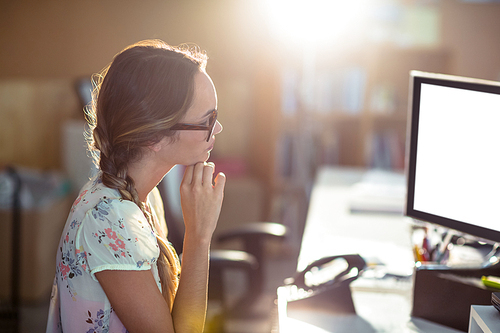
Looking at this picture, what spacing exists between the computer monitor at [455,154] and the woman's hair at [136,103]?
501 mm

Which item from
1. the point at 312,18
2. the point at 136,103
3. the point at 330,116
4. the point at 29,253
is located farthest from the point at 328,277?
the point at 330,116

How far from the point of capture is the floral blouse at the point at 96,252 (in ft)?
2.65

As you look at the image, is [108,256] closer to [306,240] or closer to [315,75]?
[306,240]

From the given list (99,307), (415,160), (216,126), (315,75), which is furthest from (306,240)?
Result: (315,75)

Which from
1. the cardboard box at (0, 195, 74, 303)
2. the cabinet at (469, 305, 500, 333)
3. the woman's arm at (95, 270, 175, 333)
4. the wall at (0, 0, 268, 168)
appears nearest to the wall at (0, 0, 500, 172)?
the wall at (0, 0, 268, 168)

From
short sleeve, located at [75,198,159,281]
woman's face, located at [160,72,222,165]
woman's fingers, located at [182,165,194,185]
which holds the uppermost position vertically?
woman's face, located at [160,72,222,165]

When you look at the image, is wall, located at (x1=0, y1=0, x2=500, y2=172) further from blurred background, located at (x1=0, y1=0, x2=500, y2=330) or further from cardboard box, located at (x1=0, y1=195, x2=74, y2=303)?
cardboard box, located at (x1=0, y1=195, x2=74, y2=303)

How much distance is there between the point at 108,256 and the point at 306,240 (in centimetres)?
73

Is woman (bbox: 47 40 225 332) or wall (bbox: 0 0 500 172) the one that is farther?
wall (bbox: 0 0 500 172)

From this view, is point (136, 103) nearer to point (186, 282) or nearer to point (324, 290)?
point (186, 282)

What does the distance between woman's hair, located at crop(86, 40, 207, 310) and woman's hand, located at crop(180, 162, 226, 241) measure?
94mm

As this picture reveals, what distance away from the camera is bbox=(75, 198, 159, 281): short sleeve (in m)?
0.80

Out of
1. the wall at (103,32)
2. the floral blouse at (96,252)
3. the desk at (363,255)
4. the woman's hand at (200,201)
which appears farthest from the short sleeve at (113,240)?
the wall at (103,32)

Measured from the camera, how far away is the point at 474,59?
318 centimetres
